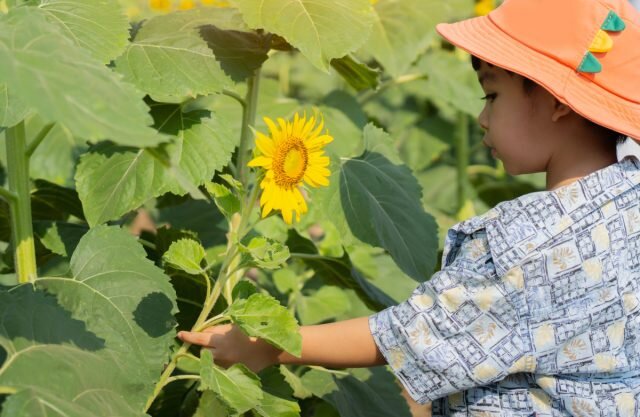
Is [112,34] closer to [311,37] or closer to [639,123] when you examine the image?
[311,37]

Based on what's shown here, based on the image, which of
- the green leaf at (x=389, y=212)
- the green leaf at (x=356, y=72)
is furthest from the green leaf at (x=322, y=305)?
the green leaf at (x=356, y=72)

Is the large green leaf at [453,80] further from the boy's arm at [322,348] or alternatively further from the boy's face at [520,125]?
the boy's arm at [322,348]

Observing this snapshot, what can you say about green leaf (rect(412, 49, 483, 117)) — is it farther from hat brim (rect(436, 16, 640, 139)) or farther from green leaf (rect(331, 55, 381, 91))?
hat brim (rect(436, 16, 640, 139))

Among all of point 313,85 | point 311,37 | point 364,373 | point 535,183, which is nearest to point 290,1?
point 311,37

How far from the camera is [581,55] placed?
66.8 inches

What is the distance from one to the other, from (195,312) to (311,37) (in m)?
0.54

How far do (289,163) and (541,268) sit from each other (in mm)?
403

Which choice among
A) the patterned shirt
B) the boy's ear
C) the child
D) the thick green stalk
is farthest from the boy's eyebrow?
the thick green stalk

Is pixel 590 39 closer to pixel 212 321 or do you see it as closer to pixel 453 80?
pixel 212 321

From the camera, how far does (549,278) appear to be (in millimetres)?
1646

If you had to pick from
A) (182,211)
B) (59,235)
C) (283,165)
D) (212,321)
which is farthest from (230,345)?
(182,211)

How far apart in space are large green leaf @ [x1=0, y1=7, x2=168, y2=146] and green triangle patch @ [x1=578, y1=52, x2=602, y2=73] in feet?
2.54

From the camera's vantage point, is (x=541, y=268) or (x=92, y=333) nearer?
(x=92, y=333)

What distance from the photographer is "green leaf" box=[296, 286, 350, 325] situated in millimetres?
2355
